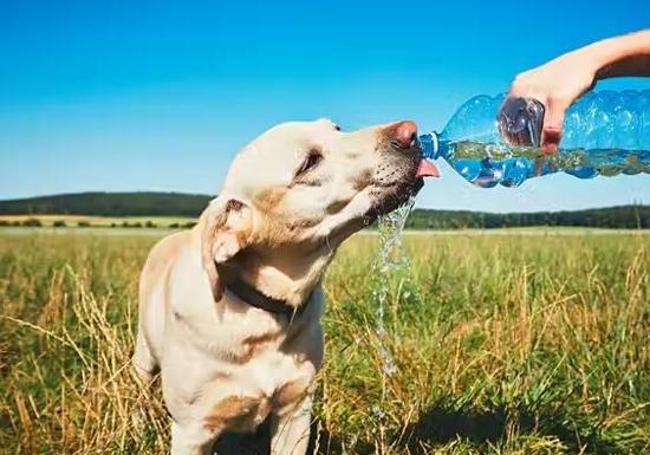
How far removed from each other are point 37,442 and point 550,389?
2.48m

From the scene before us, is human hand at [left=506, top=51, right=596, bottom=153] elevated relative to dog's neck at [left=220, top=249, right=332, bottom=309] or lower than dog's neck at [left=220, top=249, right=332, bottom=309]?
elevated

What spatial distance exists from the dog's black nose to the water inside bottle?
292 mm

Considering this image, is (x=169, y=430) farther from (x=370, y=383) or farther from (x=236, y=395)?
(x=370, y=383)

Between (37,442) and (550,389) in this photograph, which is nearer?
(37,442)

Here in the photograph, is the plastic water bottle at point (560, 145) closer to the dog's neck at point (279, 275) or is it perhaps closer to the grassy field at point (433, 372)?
the dog's neck at point (279, 275)

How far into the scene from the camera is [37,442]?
11.8 feet

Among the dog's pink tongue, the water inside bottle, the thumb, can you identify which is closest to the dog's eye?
the dog's pink tongue

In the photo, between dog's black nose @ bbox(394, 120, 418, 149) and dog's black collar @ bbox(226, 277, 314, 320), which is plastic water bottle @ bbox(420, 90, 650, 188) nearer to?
dog's black nose @ bbox(394, 120, 418, 149)

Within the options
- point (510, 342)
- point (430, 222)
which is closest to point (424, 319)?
point (510, 342)

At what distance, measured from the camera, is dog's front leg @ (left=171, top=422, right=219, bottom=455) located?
3342 mm

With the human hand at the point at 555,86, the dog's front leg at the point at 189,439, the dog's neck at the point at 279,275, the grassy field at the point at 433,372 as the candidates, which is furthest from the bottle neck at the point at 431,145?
the dog's front leg at the point at 189,439

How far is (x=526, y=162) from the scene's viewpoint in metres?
3.19

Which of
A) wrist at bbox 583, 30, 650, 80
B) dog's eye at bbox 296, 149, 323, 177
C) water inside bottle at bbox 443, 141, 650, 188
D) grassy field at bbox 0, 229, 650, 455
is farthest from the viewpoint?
grassy field at bbox 0, 229, 650, 455

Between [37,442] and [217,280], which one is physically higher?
[217,280]
